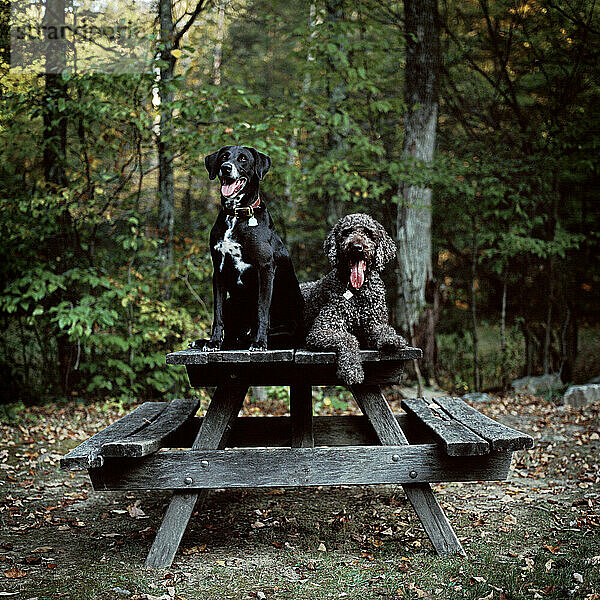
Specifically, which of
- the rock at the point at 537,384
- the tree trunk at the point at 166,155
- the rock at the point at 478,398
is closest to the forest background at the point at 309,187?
the tree trunk at the point at 166,155

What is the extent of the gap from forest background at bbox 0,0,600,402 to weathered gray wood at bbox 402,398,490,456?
154 inches

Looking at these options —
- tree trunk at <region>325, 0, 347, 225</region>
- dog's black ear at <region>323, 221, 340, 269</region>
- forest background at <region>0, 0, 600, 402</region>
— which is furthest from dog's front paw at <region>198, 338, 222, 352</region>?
tree trunk at <region>325, 0, 347, 225</region>

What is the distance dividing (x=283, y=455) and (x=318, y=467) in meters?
0.23

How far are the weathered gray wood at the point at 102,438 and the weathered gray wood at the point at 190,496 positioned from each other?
29cm

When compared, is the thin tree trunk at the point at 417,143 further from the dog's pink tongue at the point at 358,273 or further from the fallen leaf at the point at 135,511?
the dog's pink tongue at the point at 358,273

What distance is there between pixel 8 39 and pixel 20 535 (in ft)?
21.7

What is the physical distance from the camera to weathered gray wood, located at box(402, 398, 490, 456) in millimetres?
3572

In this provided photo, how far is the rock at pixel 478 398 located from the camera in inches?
351

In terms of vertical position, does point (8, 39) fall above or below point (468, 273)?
above

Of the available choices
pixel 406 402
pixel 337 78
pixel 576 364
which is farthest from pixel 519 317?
pixel 406 402

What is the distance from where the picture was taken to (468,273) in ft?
35.1

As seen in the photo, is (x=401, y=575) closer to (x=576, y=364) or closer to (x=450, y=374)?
(x=450, y=374)

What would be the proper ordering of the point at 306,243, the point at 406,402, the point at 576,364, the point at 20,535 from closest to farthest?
the point at 20,535
the point at 406,402
the point at 576,364
the point at 306,243

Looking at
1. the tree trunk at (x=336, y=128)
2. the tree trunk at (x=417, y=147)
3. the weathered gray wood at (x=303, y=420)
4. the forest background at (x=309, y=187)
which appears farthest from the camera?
the tree trunk at (x=417, y=147)
